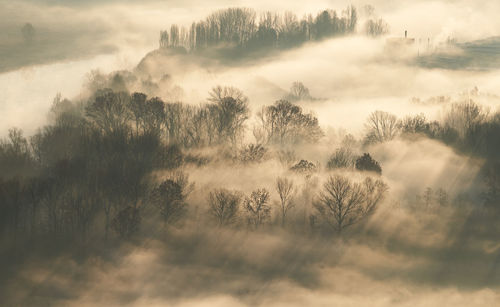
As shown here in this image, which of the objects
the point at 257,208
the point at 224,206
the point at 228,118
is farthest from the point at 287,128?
the point at 224,206

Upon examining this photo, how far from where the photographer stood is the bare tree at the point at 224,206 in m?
68.9

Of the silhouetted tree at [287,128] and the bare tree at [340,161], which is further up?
the silhouetted tree at [287,128]

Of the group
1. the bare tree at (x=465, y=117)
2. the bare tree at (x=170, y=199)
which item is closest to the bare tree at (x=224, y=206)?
the bare tree at (x=170, y=199)

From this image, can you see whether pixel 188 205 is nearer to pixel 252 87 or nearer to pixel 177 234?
pixel 177 234

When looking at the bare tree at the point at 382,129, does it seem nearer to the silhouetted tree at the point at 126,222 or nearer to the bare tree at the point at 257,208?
the bare tree at the point at 257,208

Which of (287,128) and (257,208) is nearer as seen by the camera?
(257,208)

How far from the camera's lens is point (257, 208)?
227ft

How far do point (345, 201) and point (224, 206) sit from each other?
62.1 ft

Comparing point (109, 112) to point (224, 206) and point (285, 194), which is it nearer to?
point (224, 206)

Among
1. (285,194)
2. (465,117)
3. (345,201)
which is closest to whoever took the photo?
(285,194)

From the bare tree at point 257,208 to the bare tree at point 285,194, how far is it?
2.41m

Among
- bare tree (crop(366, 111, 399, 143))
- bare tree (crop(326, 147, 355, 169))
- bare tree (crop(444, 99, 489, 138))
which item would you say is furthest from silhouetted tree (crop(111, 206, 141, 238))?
bare tree (crop(444, 99, 489, 138))

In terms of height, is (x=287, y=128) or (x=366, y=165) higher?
(x=287, y=128)

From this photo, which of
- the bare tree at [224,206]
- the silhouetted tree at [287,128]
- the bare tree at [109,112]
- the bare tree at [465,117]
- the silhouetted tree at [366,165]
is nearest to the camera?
the bare tree at [224,206]
